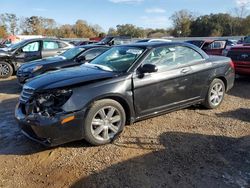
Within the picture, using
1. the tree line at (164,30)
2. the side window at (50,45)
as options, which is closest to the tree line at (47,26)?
the tree line at (164,30)

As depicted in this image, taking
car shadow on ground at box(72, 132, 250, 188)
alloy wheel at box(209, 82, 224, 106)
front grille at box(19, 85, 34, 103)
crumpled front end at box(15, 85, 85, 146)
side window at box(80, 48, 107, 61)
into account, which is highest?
side window at box(80, 48, 107, 61)

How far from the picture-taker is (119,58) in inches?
234

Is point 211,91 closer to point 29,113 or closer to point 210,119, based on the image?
point 210,119

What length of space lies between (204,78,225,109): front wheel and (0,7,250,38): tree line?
49.9 meters

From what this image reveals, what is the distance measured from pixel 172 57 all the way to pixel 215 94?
1489 mm

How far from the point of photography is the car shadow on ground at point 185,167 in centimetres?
380

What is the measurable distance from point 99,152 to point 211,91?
3095 mm

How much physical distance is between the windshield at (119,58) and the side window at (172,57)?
264mm

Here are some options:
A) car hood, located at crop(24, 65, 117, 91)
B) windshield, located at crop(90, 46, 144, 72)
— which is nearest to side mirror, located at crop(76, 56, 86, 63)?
windshield, located at crop(90, 46, 144, 72)

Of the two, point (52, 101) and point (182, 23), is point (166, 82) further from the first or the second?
point (182, 23)

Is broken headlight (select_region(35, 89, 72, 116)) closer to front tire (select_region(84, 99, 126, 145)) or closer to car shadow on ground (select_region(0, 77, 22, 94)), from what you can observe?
front tire (select_region(84, 99, 126, 145))

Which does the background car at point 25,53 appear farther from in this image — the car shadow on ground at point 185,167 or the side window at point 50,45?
the car shadow on ground at point 185,167

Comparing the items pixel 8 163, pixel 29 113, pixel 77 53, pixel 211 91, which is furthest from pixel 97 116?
pixel 77 53

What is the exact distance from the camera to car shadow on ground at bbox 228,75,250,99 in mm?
8380
